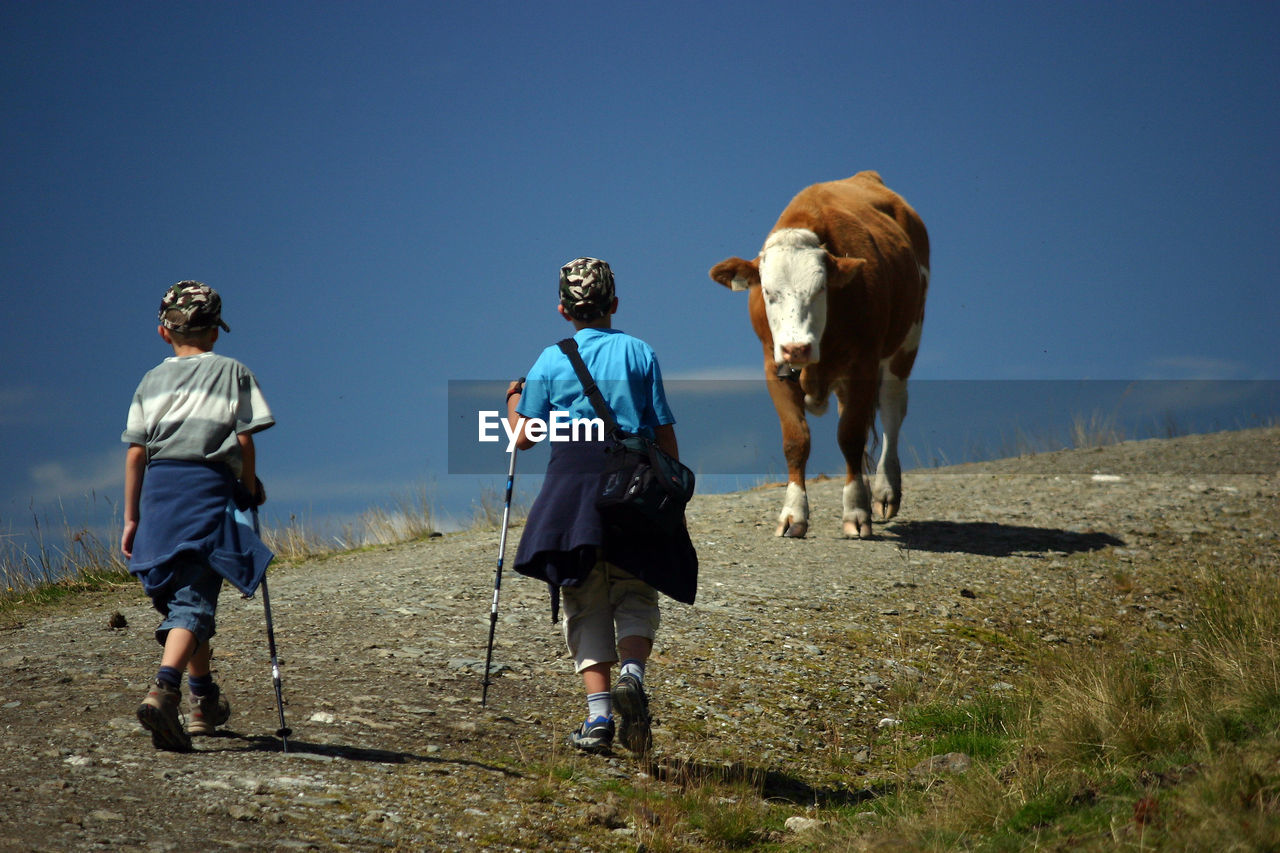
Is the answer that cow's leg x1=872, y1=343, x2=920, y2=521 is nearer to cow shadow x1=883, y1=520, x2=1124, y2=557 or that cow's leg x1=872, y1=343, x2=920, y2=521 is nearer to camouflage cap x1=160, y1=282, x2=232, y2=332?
cow shadow x1=883, y1=520, x2=1124, y2=557

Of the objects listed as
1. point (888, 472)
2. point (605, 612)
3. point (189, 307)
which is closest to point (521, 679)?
point (605, 612)

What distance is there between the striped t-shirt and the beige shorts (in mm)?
1551

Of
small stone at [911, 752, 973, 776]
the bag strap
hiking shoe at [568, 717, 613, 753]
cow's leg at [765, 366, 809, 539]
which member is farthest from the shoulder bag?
cow's leg at [765, 366, 809, 539]

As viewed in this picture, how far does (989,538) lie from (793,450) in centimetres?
231

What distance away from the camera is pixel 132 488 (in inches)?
191

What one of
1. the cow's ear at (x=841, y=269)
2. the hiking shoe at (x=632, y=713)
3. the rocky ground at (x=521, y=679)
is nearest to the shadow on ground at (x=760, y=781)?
the rocky ground at (x=521, y=679)

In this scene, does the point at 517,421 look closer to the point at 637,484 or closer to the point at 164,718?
the point at 637,484

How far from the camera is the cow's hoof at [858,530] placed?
36.3 feet

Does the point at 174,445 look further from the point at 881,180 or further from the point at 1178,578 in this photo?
the point at 881,180

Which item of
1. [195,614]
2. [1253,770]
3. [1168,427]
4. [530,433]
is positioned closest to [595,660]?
[530,433]

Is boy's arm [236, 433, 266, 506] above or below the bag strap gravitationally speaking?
below

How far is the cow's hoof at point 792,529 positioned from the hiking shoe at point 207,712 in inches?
259

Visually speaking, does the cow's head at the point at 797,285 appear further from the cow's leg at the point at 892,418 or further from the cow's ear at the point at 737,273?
the cow's leg at the point at 892,418

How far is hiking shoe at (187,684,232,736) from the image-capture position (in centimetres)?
498
